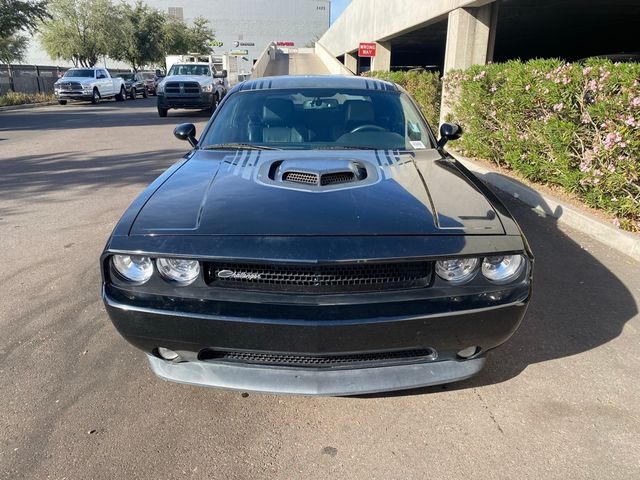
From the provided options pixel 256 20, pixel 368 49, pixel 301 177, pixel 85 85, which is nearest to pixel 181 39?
pixel 85 85

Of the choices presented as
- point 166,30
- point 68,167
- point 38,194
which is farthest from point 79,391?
point 166,30

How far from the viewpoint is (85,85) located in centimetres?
2600

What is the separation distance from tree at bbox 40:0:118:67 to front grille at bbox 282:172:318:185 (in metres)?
42.8

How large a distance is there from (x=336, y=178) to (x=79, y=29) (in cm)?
4371

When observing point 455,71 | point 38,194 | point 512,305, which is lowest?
point 38,194


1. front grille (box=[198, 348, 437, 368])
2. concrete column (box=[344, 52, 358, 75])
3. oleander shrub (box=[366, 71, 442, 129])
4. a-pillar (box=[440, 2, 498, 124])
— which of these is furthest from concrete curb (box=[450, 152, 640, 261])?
concrete column (box=[344, 52, 358, 75])

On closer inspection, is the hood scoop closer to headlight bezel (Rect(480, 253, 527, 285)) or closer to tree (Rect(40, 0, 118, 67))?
headlight bezel (Rect(480, 253, 527, 285))

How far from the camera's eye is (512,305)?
2.37m

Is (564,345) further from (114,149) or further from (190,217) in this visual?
(114,149)

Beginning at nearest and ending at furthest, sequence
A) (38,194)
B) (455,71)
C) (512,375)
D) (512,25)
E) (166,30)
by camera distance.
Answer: (512,375), (38,194), (455,71), (512,25), (166,30)

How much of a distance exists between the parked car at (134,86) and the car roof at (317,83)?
1214 inches

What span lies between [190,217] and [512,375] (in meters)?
2.08

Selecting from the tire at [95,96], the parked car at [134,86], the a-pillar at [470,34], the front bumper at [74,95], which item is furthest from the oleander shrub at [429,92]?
the parked car at [134,86]

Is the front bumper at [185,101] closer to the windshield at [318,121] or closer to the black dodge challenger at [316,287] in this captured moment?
the windshield at [318,121]
